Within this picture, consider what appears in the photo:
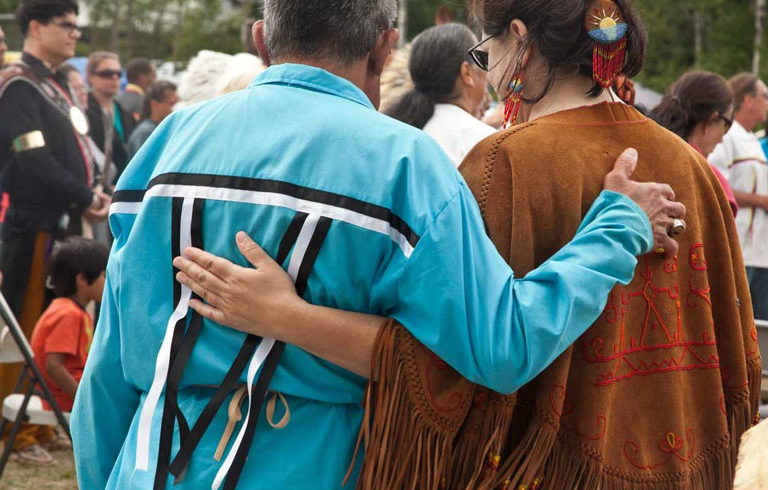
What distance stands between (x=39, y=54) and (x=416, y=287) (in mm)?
4335

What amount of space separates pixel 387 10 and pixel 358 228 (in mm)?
404

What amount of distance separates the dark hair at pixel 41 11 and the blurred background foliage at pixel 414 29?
868 cm

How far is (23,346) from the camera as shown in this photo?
4.05 m

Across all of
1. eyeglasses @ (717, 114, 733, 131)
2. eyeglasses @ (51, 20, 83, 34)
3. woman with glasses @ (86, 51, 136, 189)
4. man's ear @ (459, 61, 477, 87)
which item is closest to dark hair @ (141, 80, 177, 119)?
woman with glasses @ (86, 51, 136, 189)

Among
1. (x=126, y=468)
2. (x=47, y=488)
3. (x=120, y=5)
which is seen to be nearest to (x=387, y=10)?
(x=126, y=468)

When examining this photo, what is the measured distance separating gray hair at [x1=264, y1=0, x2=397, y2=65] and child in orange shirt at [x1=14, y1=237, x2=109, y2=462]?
3021 millimetres

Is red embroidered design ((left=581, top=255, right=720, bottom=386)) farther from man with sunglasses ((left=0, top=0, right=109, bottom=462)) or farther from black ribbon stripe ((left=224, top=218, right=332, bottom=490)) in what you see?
man with sunglasses ((left=0, top=0, right=109, bottom=462))

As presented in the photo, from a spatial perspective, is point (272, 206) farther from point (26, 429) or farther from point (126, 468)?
point (26, 429)

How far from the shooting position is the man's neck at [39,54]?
539cm

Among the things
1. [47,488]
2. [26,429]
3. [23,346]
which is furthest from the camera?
[26,429]

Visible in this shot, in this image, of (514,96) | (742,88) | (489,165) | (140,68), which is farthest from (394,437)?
(140,68)

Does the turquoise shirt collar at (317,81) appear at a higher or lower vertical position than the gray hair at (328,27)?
lower

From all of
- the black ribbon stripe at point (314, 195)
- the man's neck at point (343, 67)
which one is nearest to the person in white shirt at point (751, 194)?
the man's neck at point (343, 67)

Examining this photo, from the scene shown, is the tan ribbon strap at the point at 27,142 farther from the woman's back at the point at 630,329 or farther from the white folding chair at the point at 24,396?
the woman's back at the point at 630,329
